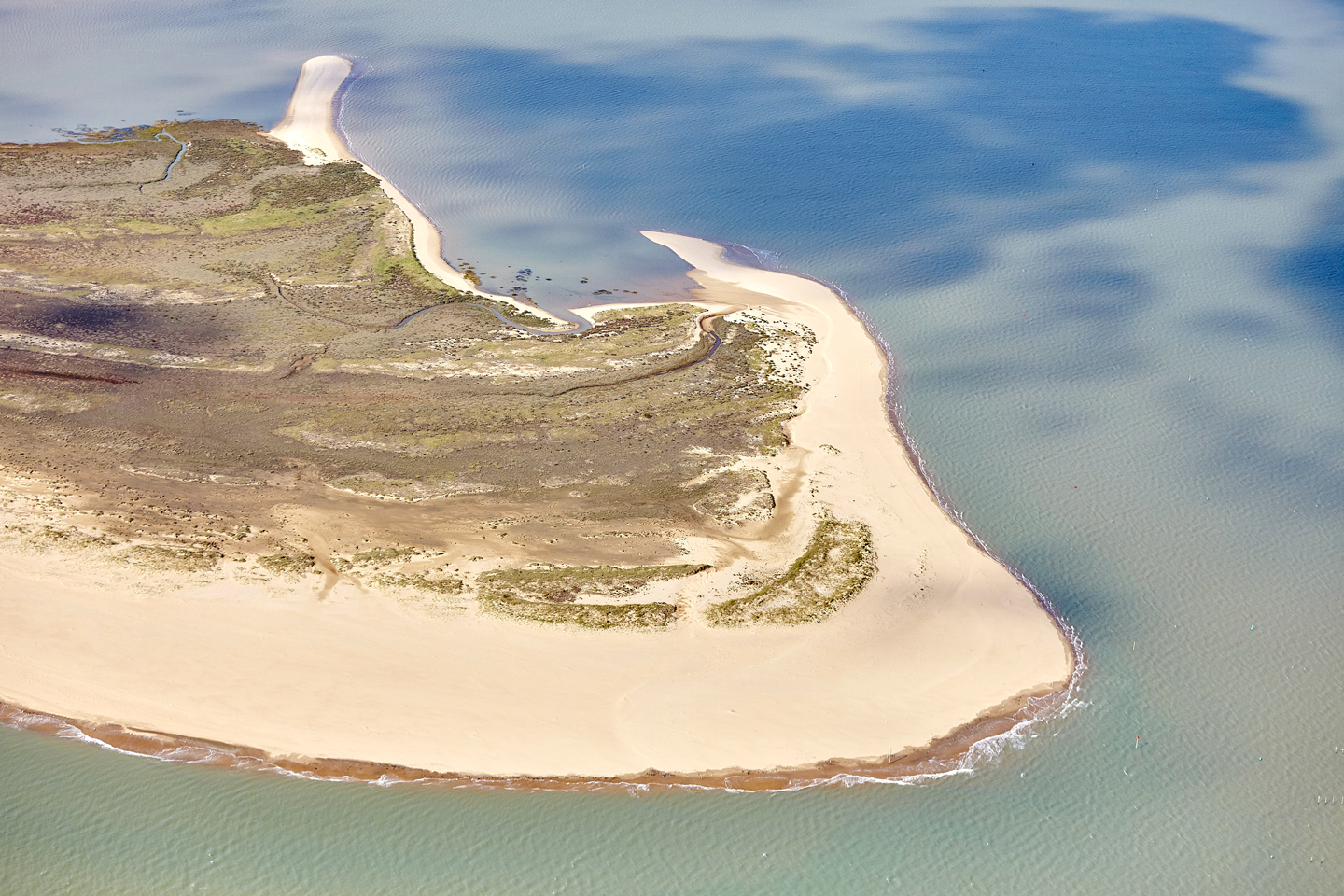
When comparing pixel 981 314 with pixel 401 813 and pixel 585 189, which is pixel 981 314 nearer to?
pixel 585 189

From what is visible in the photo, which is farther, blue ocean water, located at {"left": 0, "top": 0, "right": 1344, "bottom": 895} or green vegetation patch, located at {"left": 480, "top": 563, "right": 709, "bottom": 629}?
green vegetation patch, located at {"left": 480, "top": 563, "right": 709, "bottom": 629}

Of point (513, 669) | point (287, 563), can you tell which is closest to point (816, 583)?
point (513, 669)

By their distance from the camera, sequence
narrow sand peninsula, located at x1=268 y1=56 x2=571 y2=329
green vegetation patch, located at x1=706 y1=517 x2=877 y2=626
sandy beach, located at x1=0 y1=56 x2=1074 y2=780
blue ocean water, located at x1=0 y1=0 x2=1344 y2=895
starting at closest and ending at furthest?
blue ocean water, located at x1=0 y1=0 x2=1344 y2=895 → sandy beach, located at x1=0 y1=56 x2=1074 y2=780 → green vegetation patch, located at x1=706 y1=517 x2=877 y2=626 → narrow sand peninsula, located at x1=268 y1=56 x2=571 y2=329

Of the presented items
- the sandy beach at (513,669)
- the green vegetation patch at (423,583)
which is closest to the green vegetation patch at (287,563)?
the sandy beach at (513,669)

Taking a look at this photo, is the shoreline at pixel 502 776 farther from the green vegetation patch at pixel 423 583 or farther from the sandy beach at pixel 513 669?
the green vegetation patch at pixel 423 583

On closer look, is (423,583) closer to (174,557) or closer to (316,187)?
(174,557)

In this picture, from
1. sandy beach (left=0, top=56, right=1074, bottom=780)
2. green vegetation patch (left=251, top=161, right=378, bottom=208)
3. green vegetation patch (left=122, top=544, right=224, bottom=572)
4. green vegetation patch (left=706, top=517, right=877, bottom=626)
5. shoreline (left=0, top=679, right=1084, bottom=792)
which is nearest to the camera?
shoreline (left=0, top=679, right=1084, bottom=792)

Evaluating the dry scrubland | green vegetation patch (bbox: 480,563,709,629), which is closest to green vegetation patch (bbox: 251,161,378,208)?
the dry scrubland

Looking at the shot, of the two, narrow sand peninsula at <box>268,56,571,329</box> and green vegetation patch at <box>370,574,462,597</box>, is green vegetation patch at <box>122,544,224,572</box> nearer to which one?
green vegetation patch at <box>370,574,462,597</box>
